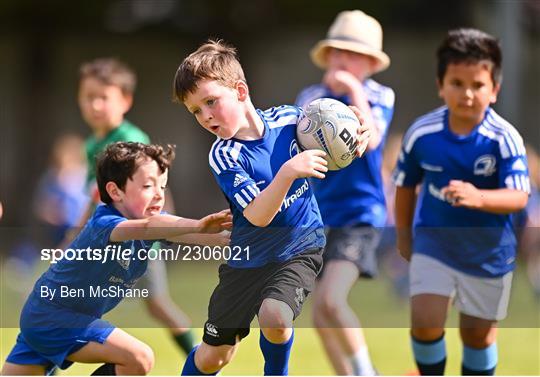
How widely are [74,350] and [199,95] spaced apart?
127cm

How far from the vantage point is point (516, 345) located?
8453mm

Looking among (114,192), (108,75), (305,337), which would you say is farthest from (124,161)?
(305,337)

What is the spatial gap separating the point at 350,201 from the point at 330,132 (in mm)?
1997

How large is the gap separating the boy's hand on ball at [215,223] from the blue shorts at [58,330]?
2.11 ft

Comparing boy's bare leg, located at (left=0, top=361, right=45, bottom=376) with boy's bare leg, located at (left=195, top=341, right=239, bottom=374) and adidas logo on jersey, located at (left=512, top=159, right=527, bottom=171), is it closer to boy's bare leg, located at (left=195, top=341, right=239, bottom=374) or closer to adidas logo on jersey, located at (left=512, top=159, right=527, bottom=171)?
boy's bare leg, located at (left=195, top=341, right=239, bottom=374)

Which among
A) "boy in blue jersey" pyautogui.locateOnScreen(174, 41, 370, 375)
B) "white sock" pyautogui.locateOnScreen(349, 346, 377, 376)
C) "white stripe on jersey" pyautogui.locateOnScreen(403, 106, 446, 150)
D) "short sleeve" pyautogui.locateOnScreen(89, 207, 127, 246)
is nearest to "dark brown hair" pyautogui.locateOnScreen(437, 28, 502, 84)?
"white stripe on jersey" pyautogui.locateOnScreen(403, 106, 446, 150)

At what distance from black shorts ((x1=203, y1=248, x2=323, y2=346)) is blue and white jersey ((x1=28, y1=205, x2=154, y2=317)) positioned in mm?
406

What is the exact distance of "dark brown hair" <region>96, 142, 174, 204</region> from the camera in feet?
17.1

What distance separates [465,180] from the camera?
5.92 m

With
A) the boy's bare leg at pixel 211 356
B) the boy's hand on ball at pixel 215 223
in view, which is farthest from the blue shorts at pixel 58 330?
the boy's hand on ball at pixel 215 223

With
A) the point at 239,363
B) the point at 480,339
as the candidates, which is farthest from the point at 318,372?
the point at 480,339

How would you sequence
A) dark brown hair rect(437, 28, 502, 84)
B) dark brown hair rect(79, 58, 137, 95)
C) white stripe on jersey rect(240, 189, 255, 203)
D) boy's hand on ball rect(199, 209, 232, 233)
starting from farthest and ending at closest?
dark brown hair rect(79, 58, 137, 95) → dark brown hair rect(437, 28, 502, 84) → boy's hand on ball rect(199, 209, 232, 233) → white stripe on jersey rect(240, 189, 255, 203)

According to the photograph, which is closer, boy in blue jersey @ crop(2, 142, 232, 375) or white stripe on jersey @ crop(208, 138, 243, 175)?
white stripe on jersey @ crop(208, 138, 243, 175)

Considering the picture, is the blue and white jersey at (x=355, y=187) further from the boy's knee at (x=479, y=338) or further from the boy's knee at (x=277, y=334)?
the boy's knee at (x=277, y=334)
